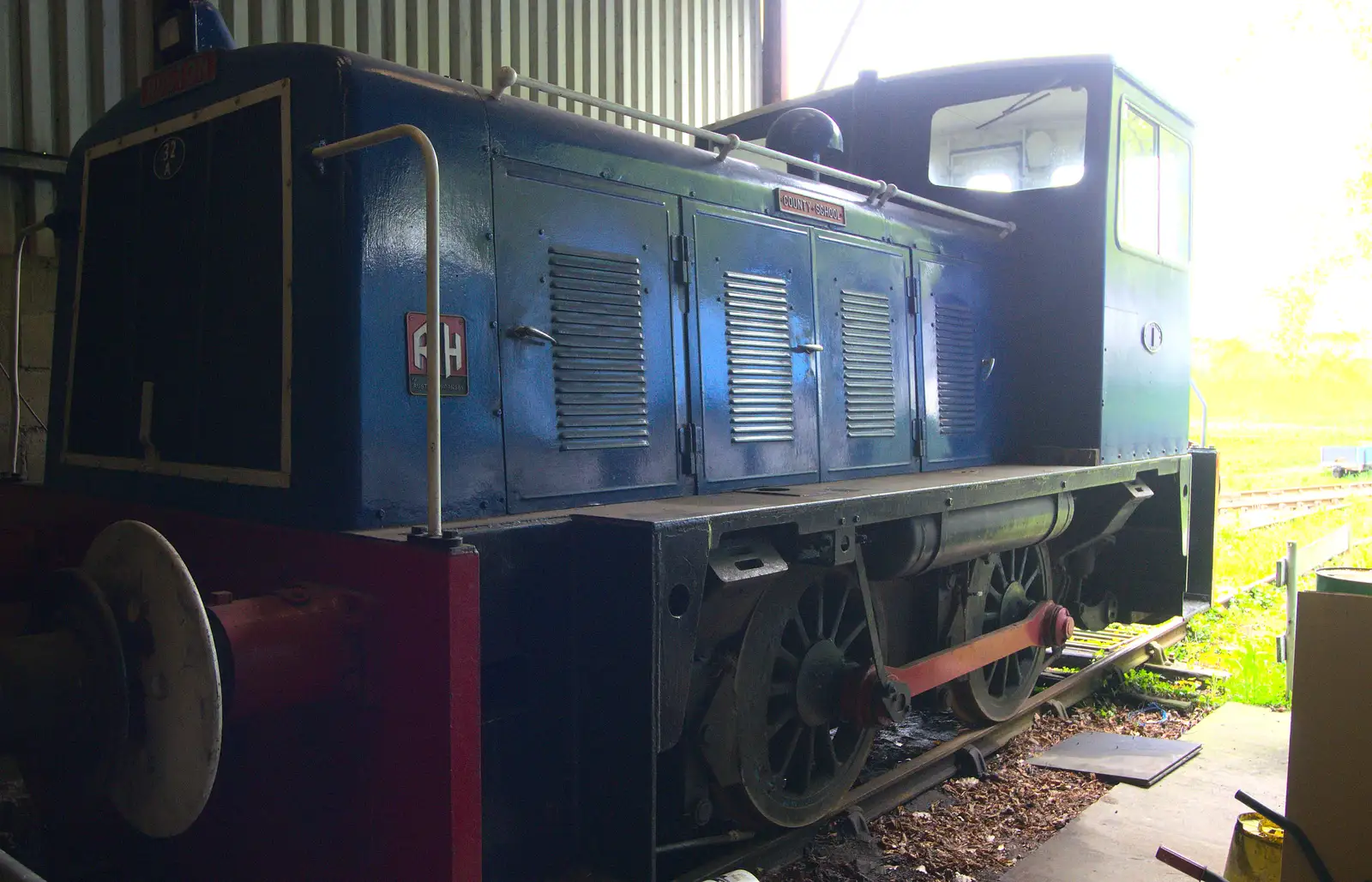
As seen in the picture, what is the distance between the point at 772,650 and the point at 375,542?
1460 millimetres

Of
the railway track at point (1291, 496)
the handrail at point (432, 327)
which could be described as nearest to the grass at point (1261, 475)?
the railway track at point (1291, 496)

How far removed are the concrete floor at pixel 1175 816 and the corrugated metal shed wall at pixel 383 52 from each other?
15.5 feet

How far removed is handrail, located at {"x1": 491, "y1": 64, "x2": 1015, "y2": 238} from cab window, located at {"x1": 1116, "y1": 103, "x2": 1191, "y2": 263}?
0.66m

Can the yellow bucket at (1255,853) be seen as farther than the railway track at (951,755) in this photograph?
No

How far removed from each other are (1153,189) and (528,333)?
426 cm

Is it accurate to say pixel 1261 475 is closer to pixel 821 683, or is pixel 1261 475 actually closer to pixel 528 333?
pixel 821 683

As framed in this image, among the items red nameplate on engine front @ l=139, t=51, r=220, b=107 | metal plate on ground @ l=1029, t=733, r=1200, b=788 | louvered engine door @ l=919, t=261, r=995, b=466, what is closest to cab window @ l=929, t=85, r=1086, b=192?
louvered engine door @ l=919, t=261, r=995, b=466

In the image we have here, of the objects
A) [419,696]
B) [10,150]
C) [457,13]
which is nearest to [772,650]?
[419,696]

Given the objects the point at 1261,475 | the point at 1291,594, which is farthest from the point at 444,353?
the point at 1261,475

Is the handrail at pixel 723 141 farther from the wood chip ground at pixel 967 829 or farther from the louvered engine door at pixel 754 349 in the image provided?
the wood chip ground at pixel 967 829

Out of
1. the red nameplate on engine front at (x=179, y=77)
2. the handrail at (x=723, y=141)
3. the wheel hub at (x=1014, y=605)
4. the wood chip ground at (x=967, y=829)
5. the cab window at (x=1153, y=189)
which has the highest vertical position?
the cab window at (x=1153, y=189)

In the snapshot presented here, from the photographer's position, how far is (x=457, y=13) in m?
6.44

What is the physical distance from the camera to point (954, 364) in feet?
15.4

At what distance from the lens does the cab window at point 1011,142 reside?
518 centimetres
